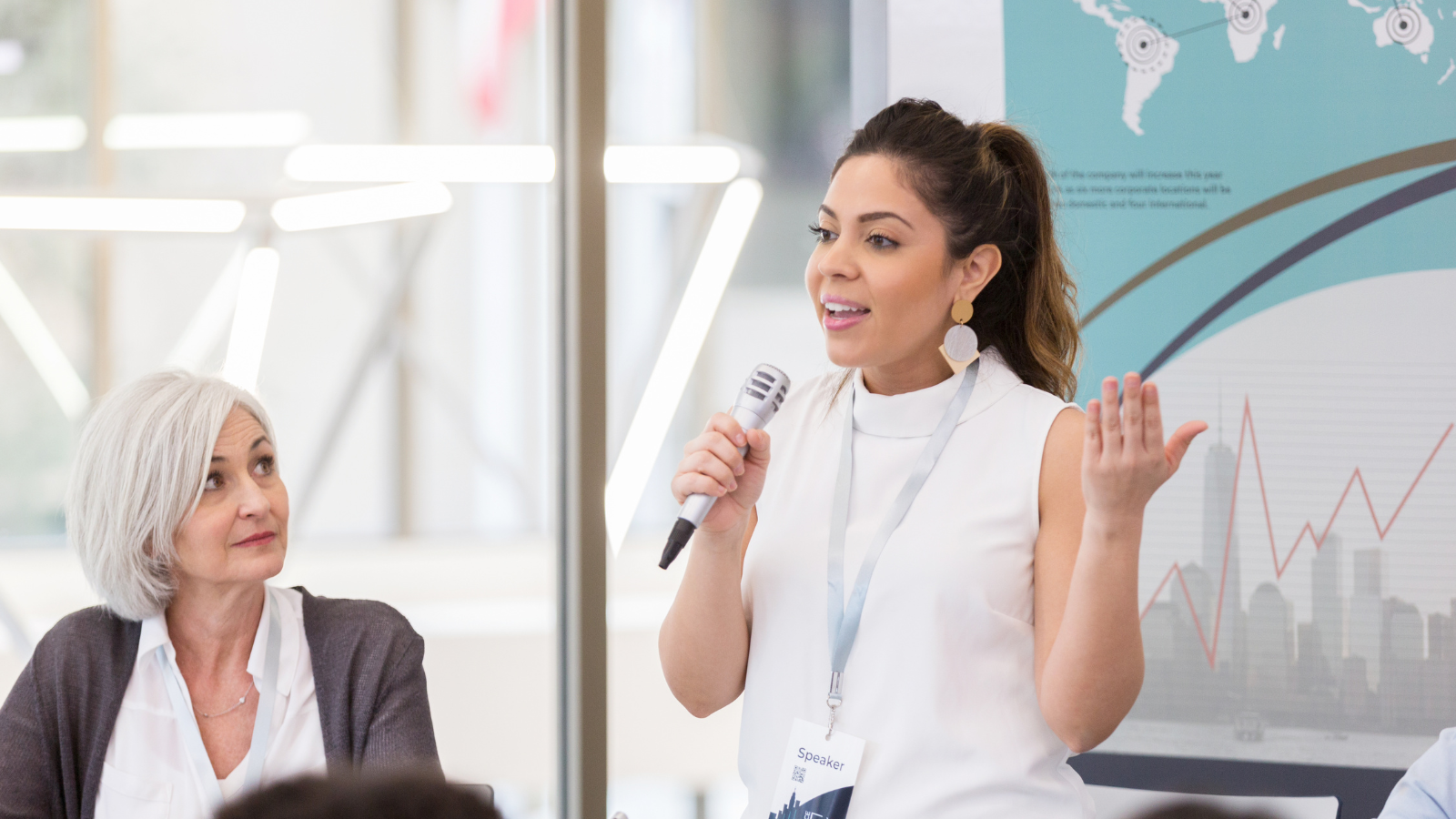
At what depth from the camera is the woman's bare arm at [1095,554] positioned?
3.93ft

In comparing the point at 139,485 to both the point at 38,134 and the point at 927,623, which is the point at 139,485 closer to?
the point at 927,623

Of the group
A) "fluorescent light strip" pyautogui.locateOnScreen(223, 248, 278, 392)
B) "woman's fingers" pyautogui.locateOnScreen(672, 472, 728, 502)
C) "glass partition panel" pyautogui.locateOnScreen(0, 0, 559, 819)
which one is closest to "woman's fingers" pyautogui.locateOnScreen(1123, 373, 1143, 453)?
"woman's fingers" pyautogui.locateOnScreen(672, 472, 728, 502)

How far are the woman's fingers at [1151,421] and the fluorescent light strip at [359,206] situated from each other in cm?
248

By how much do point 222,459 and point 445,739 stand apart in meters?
1.61

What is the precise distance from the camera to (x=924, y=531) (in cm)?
146

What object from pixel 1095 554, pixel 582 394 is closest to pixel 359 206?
pixel 582 394

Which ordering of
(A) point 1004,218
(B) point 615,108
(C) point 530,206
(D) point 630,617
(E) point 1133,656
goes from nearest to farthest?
1. (E) point 1133,656
2. (A) point 1004,218
3. (B) point 615,108
4. (D) point 630,617
5. (C) point 530,206

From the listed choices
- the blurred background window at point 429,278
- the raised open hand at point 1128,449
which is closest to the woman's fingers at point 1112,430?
the raised open hand at point 1128,449

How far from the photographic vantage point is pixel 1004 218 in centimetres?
160

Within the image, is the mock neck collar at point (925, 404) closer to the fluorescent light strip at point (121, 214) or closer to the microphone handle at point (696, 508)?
the microphone handle at point (696, 508)

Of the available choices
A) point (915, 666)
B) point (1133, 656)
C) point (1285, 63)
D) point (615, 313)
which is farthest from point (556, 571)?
point (1285, 63)

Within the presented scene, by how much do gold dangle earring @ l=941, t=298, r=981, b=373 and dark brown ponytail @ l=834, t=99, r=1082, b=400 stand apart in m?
0.07

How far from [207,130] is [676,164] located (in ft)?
4.13

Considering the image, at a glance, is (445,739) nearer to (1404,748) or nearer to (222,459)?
(222,459)
